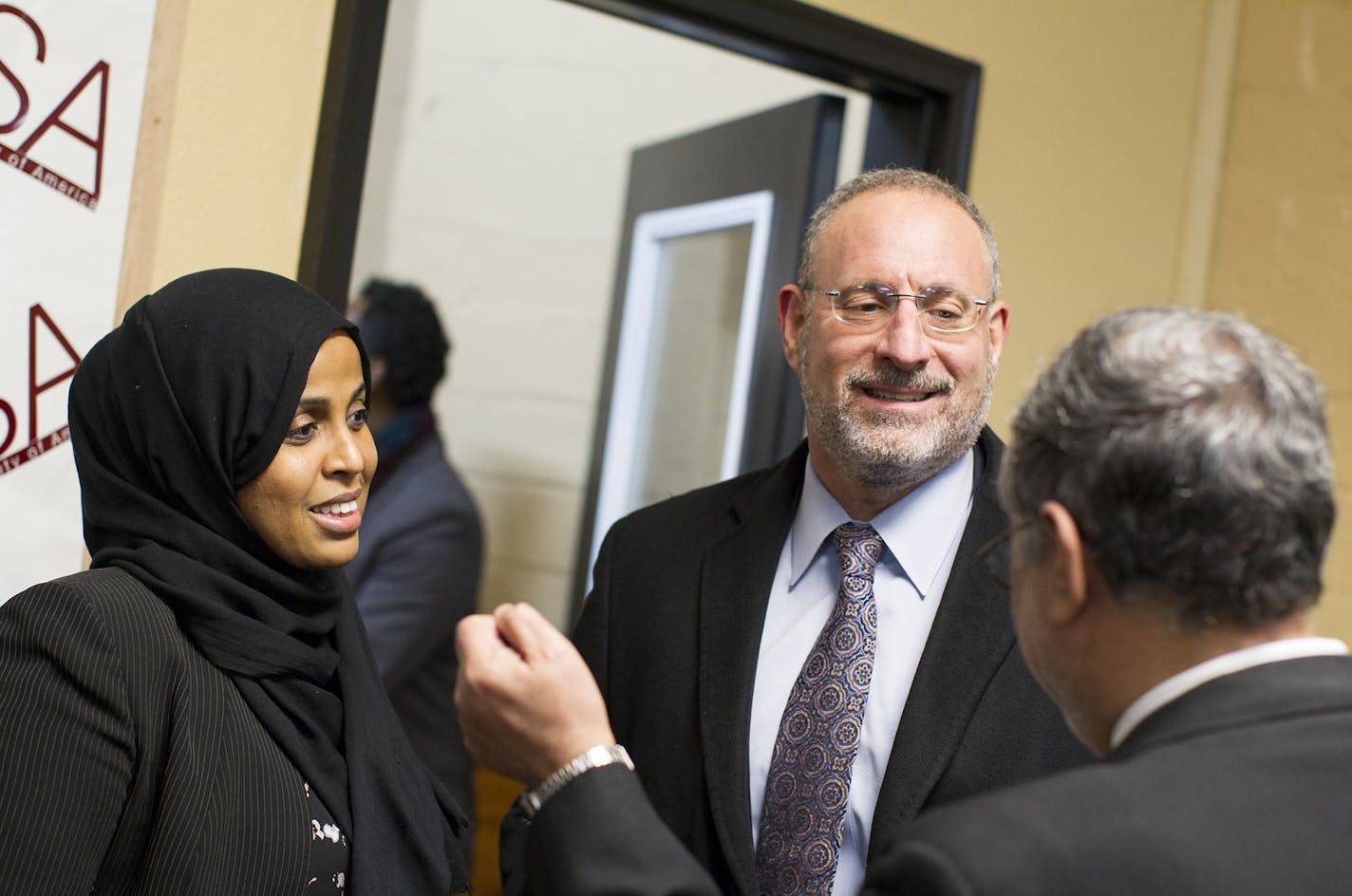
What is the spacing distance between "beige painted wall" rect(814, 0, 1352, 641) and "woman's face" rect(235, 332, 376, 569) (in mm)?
1617

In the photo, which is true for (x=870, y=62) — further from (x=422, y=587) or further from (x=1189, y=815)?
(x=1189, y=815)

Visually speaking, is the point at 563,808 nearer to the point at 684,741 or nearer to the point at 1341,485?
the point at 684,741

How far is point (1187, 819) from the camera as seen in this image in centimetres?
85

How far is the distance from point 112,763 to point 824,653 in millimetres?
780

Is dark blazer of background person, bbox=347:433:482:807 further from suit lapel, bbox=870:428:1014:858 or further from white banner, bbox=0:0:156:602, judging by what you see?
suit lapel, bbox=870:428:1014:858

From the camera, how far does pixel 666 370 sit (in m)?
3.35

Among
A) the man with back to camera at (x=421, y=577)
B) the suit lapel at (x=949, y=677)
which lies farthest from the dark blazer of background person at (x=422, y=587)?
the suit lapel at (x=949, y=677)

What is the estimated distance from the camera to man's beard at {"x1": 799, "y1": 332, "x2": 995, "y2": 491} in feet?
5.53

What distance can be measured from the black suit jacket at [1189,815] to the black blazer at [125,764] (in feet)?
2.29

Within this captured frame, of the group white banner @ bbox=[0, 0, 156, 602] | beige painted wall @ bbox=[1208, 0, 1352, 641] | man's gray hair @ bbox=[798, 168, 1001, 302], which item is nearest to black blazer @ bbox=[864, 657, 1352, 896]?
man's gray hair @ bbox=[798, 168, 1001, 302]

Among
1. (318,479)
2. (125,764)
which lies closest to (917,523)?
(318,479)

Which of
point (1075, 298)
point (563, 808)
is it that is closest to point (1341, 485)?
point (1075, 298)

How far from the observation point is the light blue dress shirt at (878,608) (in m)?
1.58

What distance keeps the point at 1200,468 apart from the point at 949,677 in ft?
2.39
